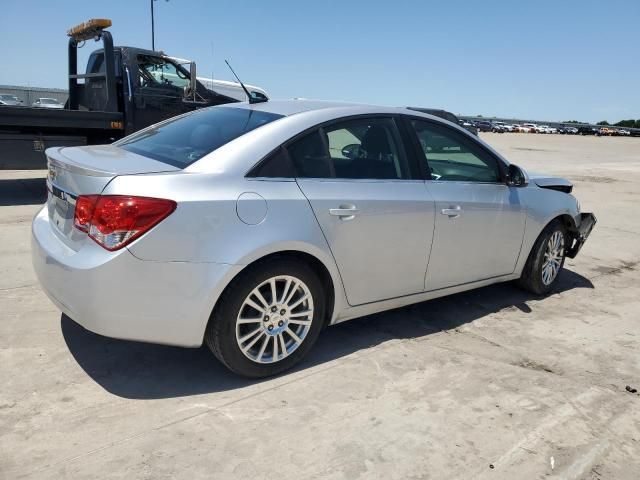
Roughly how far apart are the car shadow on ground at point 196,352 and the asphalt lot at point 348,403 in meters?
0.01

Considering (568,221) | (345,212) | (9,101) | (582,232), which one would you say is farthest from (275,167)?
(9,101)

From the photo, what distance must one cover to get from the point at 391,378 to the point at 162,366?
1.38 m

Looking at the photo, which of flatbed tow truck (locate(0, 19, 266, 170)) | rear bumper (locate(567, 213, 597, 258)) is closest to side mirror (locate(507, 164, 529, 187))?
rear bumper (locate(567, 213, 597, 258))

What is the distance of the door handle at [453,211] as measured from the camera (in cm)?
393

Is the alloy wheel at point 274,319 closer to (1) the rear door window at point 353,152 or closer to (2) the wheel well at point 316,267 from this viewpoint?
(2) the wheel well at point 316,267

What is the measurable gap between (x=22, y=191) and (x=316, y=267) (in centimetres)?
772

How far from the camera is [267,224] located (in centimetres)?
304

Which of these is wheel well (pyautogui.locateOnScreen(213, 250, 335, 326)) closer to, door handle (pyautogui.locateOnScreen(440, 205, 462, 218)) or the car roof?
the car roof

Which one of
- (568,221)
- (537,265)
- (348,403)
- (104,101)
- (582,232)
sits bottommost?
(348,403)

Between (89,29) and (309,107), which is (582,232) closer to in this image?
(309,107)

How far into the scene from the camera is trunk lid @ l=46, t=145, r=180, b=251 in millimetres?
2895

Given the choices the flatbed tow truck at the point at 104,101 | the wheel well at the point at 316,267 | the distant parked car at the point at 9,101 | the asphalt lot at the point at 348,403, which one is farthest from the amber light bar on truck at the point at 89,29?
the wheel well at the point at 316,267

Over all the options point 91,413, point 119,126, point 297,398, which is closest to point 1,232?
point 119,126

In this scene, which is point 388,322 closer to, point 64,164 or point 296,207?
point 296,207
